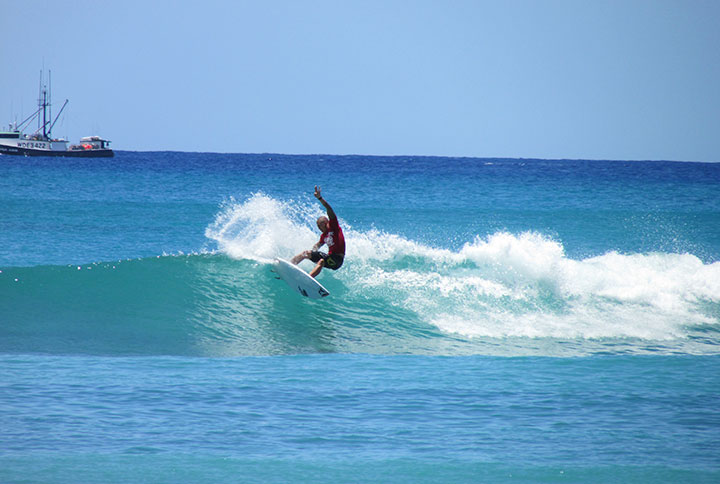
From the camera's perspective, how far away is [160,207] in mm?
34562

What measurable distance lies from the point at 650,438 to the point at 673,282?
9737 millimetres

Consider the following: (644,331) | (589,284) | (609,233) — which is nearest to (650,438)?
(644,331)

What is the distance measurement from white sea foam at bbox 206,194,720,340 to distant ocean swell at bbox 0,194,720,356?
4cm

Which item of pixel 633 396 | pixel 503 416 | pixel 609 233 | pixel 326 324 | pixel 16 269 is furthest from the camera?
pixel 609 233

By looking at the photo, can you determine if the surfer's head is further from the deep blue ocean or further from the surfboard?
the deep blue ocean

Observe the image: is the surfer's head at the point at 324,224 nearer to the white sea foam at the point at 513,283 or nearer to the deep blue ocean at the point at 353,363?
the deep blue ocean at the point at 353,363

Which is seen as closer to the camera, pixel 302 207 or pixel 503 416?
pixel 503 416

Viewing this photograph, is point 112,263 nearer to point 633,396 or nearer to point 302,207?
point 633,396

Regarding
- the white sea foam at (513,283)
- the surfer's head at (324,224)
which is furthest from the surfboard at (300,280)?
the white sea foam at (513,283)

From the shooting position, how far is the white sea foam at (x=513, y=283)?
44.7 feet

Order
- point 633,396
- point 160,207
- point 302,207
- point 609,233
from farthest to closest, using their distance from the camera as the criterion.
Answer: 1. point 302,207
2. point 160,207
3. point 609,233
4. point 633,396

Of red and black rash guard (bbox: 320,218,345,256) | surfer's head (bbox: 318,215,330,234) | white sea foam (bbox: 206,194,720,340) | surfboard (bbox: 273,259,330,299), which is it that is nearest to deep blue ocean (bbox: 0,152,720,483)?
white sea foam (bbox: 206,194,720,340)

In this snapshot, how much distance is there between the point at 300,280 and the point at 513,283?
Answer: 519cm

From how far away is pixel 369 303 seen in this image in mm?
14445
